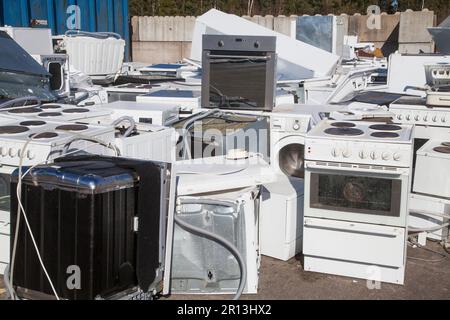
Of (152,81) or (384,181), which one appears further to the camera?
(152,81)

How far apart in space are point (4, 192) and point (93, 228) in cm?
120

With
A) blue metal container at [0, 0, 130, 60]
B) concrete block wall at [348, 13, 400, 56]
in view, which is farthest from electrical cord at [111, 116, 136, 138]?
concrete block wall at [348, 13, 400, 56]

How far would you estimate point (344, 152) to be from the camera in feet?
11.9

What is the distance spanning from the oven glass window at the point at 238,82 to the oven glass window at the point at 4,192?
7.24 feet

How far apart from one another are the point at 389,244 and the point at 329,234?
0.39 m

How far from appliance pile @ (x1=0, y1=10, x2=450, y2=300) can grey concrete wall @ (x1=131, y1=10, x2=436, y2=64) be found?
8000 mm

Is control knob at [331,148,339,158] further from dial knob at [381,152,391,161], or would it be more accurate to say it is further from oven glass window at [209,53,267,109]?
oven glass window at [209,53,267,109]

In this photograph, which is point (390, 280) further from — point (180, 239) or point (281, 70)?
point (281, 70)

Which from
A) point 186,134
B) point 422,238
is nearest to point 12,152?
point 186,134

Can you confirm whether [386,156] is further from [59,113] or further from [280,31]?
[280,31]

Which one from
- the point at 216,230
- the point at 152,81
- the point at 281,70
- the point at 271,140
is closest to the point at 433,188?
the point at 271,140

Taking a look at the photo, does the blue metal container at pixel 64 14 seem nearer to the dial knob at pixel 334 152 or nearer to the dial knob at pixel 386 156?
the dial knob at pixel 334 152

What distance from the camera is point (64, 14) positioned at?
412 inches

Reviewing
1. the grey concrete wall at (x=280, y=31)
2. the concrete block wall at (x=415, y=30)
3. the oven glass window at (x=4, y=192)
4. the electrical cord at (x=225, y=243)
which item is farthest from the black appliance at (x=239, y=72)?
the concrete block wall at (x=415, y=30)
